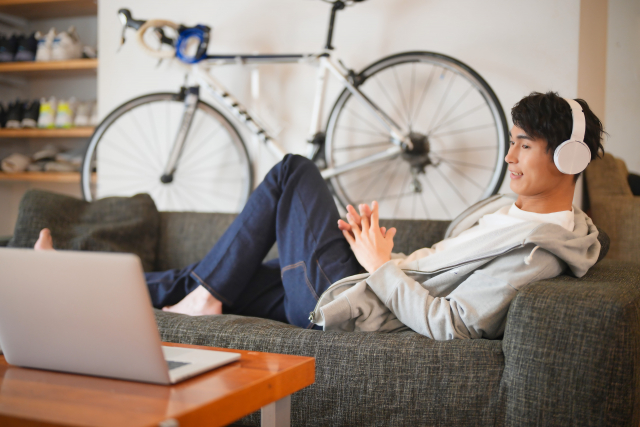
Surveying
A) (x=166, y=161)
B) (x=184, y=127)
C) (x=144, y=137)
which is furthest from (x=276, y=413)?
(x=144, y=137)

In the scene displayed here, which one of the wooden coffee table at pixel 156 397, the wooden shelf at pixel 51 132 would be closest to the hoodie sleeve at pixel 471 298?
the wooden coffee table at pixel 156 397

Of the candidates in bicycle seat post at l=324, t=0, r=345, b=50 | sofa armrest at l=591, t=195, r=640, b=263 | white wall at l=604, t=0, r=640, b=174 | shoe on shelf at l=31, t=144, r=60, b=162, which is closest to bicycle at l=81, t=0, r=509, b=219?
bicycle seat post at l=324, t=0, r=345, b=50

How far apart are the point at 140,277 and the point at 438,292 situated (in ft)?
2.40

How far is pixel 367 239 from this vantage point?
1.29m

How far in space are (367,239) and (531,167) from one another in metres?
0.39

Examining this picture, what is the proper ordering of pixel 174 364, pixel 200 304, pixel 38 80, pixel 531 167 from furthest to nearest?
pixel 38 80 < pixel 200 304 < pixel 531 167 < pixel 174 364

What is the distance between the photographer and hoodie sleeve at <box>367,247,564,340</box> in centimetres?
103

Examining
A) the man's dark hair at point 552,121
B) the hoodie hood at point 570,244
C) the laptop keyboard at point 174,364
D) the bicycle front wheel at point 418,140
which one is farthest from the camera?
the bicycle front wheel at point 418,140

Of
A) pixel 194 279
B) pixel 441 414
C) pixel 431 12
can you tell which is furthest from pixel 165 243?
pixel 431 12

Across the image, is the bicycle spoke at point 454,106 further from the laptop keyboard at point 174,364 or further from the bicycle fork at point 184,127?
the laptop keyboard at point 174,364

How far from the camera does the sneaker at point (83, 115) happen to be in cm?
309

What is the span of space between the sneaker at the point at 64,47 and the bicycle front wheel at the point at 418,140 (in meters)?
1.67

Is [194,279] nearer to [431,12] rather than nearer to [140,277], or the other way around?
[140,277]

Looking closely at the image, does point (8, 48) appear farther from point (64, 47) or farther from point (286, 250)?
point (286, 250)
